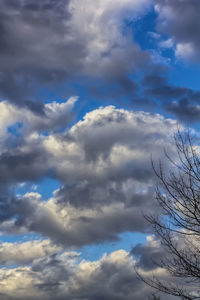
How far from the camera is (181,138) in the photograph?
13570mm

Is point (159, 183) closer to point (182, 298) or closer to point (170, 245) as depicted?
point (170, 245)

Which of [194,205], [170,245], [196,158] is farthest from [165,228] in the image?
[196,158]

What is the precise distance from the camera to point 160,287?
12852 millimetres

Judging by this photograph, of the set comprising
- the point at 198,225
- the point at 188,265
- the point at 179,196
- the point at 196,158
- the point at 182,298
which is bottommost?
the point at 182,298

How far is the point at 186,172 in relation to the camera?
1292cm

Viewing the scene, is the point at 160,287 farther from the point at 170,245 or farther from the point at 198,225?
the point at 198,225

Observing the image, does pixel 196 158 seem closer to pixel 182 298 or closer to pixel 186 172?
pixel 186 172

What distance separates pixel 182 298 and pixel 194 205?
281 centimetres

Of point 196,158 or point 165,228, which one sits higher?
point 196,158

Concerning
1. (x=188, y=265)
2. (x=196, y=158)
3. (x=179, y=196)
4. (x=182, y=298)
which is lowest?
(x=182, y=298)

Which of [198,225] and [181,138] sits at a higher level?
[181,138]

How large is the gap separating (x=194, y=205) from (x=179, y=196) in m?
0.65

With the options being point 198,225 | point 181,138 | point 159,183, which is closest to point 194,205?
point 198,225

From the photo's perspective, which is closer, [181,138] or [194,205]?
[194,205]
